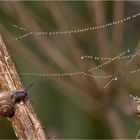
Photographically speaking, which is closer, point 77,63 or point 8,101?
point 8,101

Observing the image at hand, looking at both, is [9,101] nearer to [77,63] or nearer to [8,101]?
[8,101]

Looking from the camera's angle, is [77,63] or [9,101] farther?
[77,63]

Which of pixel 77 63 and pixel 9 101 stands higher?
pixel 77 63

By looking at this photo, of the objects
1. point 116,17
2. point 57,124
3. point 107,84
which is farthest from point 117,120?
point 57,124

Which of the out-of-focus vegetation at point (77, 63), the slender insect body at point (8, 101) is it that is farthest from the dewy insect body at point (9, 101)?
the out-of-focus vegetation at point (77, 63)

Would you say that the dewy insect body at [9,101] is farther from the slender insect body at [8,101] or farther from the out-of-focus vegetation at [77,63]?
the out-of-focus vegetation at [77,63]

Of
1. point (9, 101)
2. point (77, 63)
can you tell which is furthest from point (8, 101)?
point (77, 63)

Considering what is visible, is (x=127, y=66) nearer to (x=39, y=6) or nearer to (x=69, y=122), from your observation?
(x=39, y=6)

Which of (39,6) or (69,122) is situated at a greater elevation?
(39,6)
